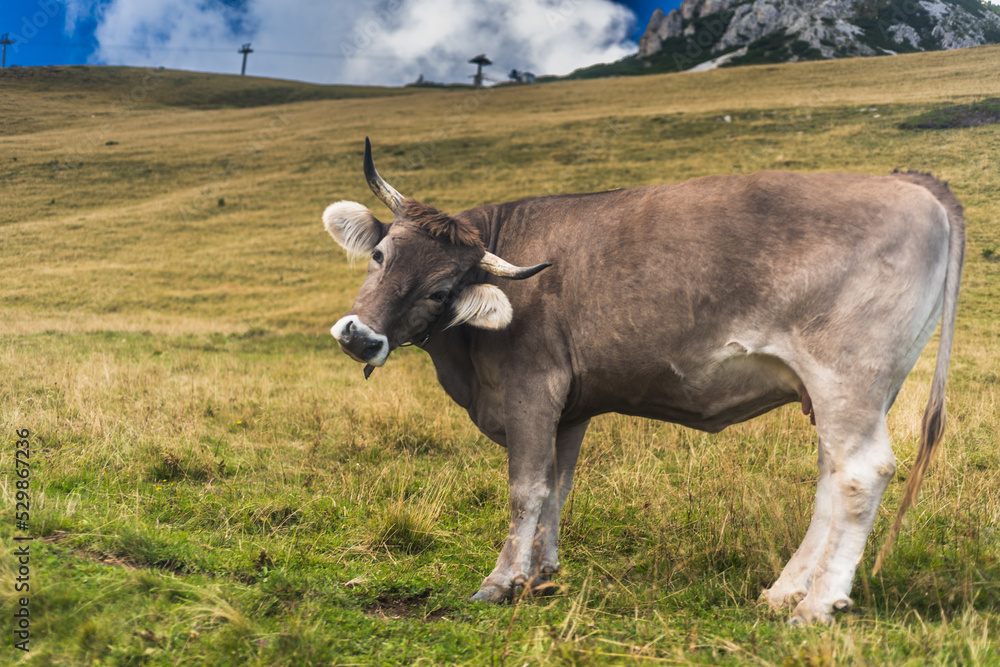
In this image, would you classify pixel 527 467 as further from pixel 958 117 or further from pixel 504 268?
pixel 958 117

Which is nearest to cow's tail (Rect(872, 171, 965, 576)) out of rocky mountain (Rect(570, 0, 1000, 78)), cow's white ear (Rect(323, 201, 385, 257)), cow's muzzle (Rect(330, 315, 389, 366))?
cow's muzzle (Rect(330, 315, 389, 366))

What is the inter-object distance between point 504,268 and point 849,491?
2495mm

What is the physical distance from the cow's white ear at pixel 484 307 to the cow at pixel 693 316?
0.01 m

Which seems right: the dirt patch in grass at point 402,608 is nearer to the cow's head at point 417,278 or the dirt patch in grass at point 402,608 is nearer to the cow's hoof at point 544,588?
the cow's hoof at point 544,588

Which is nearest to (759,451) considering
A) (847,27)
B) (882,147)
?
(882,147)

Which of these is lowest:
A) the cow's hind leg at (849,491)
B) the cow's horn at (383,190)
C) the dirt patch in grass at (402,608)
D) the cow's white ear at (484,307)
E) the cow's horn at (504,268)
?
the dirt patch in grass at (402,608)

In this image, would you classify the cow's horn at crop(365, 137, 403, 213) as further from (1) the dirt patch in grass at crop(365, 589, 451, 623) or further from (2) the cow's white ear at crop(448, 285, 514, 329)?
(1) the dirt patch in grass at crop(365, 589, 451, 623)

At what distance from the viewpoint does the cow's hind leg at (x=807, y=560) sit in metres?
4.11

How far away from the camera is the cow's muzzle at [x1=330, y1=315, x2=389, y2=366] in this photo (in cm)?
399

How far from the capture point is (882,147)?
3044 cm

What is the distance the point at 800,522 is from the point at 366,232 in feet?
13.1

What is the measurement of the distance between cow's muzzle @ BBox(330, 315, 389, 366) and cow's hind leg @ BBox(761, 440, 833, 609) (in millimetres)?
2861

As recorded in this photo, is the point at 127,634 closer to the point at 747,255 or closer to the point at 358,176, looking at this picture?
the point at 747,255

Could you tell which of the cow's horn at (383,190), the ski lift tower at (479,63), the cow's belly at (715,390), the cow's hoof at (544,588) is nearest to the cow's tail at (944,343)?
the cow's belly at (715,390)
